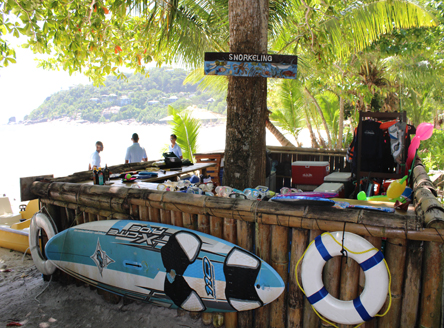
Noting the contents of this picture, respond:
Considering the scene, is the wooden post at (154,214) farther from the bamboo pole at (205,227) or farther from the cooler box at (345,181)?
the cooler box at (345,181)

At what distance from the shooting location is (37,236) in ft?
13.6

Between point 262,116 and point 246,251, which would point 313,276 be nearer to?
point 246,251

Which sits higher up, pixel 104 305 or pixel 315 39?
pixel 315 39

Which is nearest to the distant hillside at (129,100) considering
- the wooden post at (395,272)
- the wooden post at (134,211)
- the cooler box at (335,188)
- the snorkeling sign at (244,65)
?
the cooler box at (335,188)

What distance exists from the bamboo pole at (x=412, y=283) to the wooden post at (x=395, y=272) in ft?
0.11

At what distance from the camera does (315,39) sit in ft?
20.0

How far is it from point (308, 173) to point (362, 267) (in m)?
4.03

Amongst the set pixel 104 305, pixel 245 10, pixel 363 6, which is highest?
pixel 363 6

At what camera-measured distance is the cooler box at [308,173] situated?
623cm

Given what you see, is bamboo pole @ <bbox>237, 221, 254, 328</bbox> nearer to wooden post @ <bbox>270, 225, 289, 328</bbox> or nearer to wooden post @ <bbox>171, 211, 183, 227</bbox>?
wooden post @ <bbox>270, 225, 289, 328</bbox>

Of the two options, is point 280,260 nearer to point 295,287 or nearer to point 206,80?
point 295,287

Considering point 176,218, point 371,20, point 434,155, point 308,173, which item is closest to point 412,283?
point 176,218

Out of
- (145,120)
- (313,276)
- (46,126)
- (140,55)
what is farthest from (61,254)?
(46,126)

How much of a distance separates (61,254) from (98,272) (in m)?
0.61
